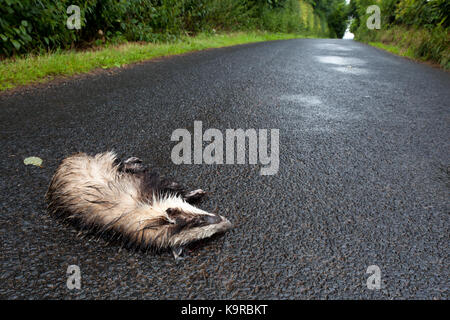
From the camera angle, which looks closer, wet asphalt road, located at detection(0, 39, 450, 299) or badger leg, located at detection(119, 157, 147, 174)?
wet asphalt road, located at detection(0, 39, 450, 299)

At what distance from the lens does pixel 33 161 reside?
9.32 ft

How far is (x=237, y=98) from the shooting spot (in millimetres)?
5137

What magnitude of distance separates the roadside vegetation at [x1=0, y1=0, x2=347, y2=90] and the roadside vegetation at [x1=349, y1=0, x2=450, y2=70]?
6.87 metres

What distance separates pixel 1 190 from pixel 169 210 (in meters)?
1.26

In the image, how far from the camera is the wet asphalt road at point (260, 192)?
1.74m

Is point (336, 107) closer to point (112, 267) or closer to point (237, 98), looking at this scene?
point (237, 98)

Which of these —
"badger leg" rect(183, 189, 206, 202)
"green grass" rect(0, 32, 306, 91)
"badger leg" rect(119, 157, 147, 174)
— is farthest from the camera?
"green grass" rect(0, 32, 306, 91)

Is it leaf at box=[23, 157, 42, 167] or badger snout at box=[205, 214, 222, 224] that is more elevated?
leaf at box=[23, 157, 42, 167]

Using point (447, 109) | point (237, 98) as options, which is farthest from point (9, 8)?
point (447, 109)

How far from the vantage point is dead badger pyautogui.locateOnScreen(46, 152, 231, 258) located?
2.07m

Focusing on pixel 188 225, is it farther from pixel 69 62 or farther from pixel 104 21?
pixel 104 21

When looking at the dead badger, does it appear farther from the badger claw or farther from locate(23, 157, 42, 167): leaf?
locate(23, 157, 42, 167): leaf

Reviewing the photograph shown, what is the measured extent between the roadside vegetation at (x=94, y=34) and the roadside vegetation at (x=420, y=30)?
687 cm

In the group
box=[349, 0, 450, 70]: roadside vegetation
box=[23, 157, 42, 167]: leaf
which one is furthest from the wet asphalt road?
box=[349, 0, 450, 70]: roadside vegetation
